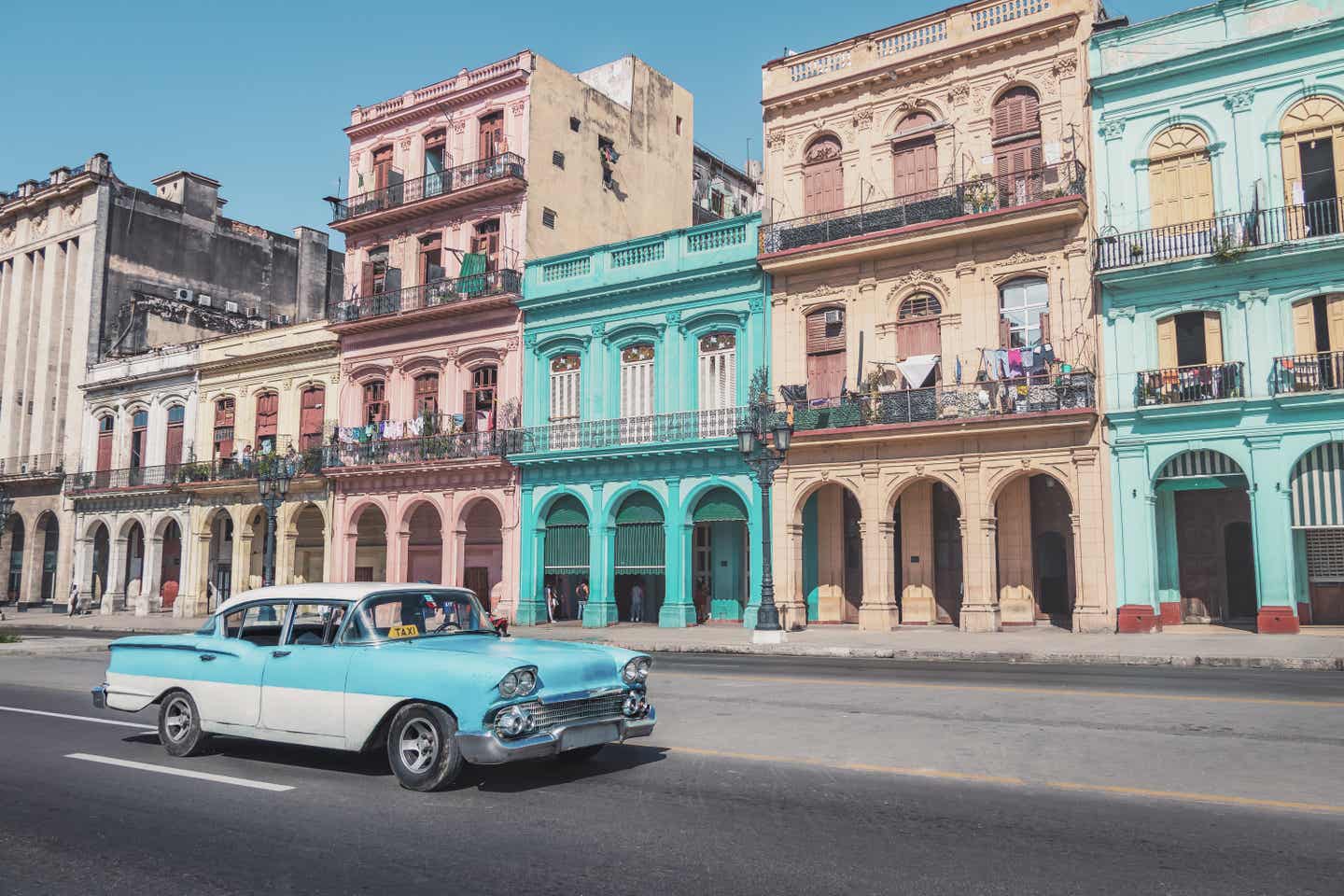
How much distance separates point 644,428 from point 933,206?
9.80 metres

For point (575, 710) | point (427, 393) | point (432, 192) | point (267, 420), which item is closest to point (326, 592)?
point (575, 710)

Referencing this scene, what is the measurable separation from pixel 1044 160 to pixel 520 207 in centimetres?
1616

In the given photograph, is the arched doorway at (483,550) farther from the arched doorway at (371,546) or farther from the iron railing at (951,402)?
the iron railing at (951,402)

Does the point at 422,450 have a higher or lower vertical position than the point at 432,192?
lower

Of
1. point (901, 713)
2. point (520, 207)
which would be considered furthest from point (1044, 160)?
point (901, 713)

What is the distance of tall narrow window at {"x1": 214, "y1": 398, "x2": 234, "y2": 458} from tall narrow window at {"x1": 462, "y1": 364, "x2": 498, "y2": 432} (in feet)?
40.1

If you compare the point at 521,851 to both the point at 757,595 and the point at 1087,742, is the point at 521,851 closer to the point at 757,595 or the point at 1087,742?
the point at 1087,742

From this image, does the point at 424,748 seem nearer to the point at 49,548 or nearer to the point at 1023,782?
the point at 1023,782

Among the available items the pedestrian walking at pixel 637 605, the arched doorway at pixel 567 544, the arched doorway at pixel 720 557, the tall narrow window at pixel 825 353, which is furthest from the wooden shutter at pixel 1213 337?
the arched doorway at pixel 567 544

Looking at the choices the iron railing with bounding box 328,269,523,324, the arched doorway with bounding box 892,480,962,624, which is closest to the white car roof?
the arched doorway with bounding box 892,480,962,624

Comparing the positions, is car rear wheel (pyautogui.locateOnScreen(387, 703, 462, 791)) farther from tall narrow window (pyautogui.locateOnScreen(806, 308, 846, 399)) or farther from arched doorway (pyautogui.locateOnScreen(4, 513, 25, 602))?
arched doorway (pyautogui.locateOnScreen(4, 513, 25, 602))

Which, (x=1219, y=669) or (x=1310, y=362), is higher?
(x=1310, y=362)

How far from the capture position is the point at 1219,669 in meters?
16.1

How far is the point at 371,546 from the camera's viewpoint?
124 ft
